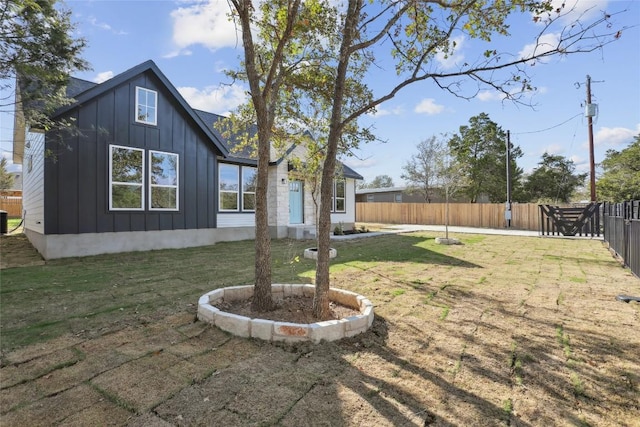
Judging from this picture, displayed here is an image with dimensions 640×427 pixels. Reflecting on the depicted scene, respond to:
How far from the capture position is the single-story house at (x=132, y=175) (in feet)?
27.1

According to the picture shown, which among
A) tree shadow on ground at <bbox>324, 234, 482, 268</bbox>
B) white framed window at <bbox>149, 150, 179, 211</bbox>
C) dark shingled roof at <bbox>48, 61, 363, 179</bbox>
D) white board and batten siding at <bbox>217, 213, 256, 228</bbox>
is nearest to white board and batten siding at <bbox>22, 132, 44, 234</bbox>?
dark shingled roof at <bbox>48, 61, 363, 179</bbox>

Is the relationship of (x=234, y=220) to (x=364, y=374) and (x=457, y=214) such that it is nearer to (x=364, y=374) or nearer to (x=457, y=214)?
(x=364, y=374)

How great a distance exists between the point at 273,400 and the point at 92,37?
9.03 m

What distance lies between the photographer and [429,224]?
25.7 m

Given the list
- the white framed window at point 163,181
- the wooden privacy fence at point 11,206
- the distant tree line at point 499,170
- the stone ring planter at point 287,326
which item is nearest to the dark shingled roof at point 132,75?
the white framed window at point 163,181

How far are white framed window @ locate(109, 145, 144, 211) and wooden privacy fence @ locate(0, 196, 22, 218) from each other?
85.5 feet

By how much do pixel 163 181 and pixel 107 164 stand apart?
Result: 1.58m

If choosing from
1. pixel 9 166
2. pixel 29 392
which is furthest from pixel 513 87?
pixel 9 166

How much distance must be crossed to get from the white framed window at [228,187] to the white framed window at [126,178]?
120 inches

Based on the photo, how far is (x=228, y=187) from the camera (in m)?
12.6

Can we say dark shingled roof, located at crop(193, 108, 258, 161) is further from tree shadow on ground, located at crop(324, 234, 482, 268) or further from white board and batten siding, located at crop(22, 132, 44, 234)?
tree shadow on ground, located at crop(324, 234, 482, 268)

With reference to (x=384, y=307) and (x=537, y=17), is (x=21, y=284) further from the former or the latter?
(x=537, y=17)

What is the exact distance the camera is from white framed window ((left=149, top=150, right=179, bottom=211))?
9.92 m

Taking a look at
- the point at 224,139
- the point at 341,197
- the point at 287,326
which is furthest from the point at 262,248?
the point at 341,197
